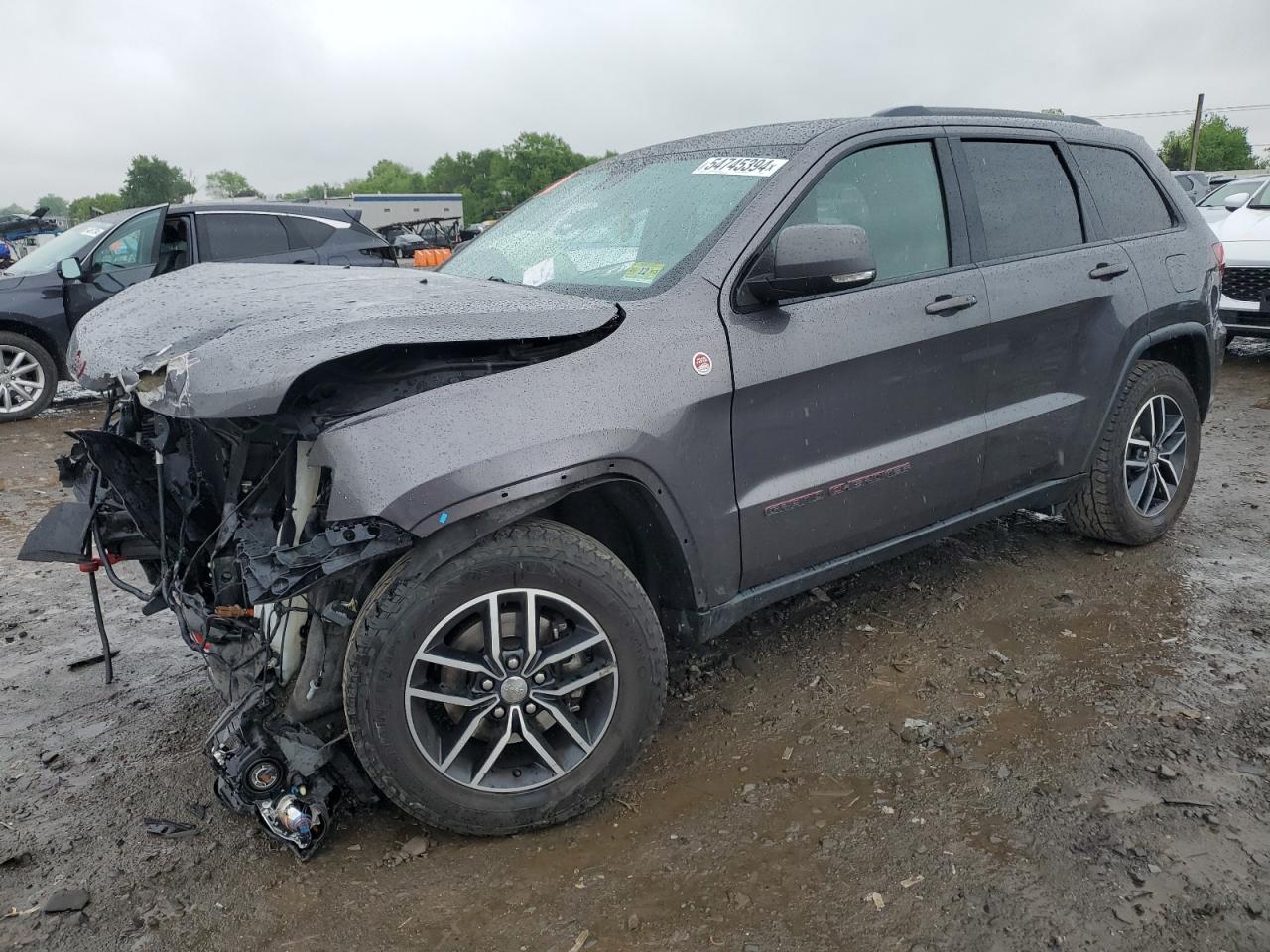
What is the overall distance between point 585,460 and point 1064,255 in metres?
2.29

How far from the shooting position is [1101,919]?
2.19m

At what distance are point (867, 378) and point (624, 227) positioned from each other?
95 centimetres

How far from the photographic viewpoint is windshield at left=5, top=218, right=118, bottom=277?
8.63 metres

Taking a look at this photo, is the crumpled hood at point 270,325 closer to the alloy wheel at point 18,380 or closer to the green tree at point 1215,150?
the alloy wheel at point 18,380

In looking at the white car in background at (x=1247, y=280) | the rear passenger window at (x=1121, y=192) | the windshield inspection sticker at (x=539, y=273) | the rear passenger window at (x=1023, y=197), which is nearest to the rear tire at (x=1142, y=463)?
the rear passenger window at (x=1121, y=192)

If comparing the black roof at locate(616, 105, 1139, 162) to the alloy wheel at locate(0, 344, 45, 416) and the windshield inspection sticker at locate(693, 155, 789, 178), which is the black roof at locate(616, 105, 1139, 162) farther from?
the alloy wheel at locate(0, 344, 45, 416)

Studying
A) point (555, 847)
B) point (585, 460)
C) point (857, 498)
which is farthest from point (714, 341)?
point (555, 847)

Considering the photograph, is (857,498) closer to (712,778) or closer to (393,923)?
(712,778)

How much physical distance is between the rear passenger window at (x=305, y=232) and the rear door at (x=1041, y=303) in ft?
22.5

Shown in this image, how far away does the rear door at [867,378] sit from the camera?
2.83 m

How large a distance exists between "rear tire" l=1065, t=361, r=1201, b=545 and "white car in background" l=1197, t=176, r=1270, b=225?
6293mm

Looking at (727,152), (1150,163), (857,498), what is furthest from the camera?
(1150,163)

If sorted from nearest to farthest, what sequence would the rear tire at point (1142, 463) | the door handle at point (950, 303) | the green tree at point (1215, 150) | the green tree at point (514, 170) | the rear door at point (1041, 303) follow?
the door handle at point (950, 303) < the rear door at point (1041, 303) < the rear tire at point (1142, 463) < the green tree at point (1215, 150) < the green tree at point (514, 170)

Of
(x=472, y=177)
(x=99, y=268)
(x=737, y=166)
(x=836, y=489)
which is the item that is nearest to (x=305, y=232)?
(x=99, y=268)
